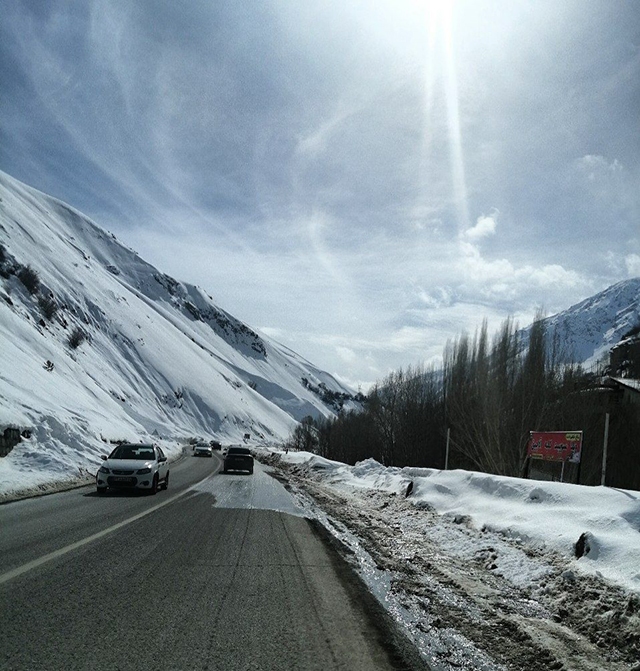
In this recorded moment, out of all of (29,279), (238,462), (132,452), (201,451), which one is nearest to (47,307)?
(29,279)

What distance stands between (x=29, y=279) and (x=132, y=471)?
60719 mm

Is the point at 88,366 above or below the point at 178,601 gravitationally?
above

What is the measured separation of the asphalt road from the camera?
438 centimetres

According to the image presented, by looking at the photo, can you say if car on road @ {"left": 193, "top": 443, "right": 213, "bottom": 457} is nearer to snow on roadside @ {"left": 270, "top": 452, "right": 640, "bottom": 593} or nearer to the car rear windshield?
the car rear windshield

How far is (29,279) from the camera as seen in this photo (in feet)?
223

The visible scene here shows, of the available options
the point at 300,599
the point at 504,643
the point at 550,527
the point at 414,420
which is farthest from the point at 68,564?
the point at 414,420

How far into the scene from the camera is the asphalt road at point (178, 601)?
14.4ft

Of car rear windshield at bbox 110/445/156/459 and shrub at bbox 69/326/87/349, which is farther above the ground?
shrub at bbox 69/326/87/349

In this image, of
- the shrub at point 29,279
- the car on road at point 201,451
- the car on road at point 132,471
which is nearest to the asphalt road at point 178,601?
the car on road at point 132,471

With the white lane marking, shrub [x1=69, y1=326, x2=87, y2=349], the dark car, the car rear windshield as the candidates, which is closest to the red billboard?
the white lane marking

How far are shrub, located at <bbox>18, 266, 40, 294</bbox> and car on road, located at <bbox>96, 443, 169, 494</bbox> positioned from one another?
188ft

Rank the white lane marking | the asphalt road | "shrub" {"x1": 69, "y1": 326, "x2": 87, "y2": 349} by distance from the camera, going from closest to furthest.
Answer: the asphalt road
the white lane marking
"shrub" {"x1": 69, "y1": 326, "x2": 87, "y2": 349}

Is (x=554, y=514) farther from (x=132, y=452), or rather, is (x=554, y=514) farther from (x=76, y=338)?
(x=76, y=338)

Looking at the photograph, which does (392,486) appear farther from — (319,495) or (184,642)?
(184,642)
